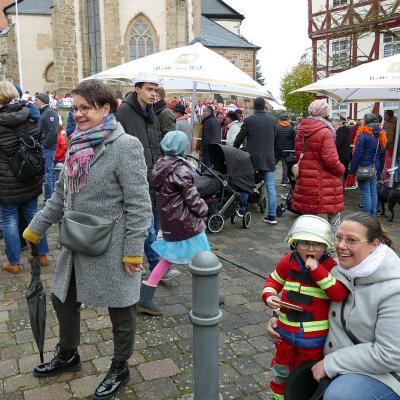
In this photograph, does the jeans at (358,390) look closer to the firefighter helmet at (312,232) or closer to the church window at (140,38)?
the firefighter helmet at (312,232)

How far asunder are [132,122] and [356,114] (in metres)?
24.8

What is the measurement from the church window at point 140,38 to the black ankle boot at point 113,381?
26472 millimetres

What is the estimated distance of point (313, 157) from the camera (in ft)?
18.8

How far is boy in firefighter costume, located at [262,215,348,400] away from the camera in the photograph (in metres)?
2.29

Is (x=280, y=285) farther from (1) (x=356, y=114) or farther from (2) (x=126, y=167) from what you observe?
(1) (x=356, y=114)

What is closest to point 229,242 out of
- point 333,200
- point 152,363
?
point 333,200

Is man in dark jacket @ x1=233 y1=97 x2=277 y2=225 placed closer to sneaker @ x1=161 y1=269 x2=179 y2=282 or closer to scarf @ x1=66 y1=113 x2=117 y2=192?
sneaker @ x1=161 y1=269 x2=179 y2=282

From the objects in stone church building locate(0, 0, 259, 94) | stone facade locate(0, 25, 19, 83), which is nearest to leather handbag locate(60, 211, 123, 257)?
stone church building locate(0, 0, 259, 94)

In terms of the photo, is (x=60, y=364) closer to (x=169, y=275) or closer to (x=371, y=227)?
(x=169, y=275)

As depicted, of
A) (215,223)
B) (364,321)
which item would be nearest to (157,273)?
(364,321)

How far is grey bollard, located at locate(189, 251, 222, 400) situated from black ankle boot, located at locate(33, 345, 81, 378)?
1.06m

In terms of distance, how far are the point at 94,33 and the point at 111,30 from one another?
1.06 metres

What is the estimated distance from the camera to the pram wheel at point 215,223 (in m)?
7.05

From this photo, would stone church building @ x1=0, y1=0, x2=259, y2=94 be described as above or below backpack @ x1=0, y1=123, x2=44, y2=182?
above
